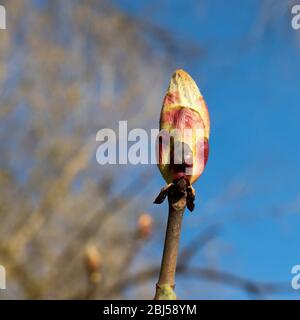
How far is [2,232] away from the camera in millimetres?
3096

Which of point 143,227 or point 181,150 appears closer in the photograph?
point 181,150

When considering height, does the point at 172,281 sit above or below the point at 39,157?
below

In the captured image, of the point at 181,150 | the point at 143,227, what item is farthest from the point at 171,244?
the point at 143,227

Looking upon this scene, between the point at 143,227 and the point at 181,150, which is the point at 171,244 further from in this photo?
the point at 143,227

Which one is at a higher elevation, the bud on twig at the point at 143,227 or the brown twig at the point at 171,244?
the bud on twig at the point at 143,227

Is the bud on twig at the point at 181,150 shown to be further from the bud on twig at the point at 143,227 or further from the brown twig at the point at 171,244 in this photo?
the bud on twig at the point at 143,227

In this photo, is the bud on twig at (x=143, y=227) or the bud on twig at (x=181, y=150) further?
the bud on twig at (x=143, y=227)

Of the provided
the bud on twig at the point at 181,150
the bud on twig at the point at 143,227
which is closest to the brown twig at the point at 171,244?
the bud on twig at the point at 181,150

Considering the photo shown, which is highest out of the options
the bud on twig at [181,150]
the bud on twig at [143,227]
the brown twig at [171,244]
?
the bud on twig at [143,227]
